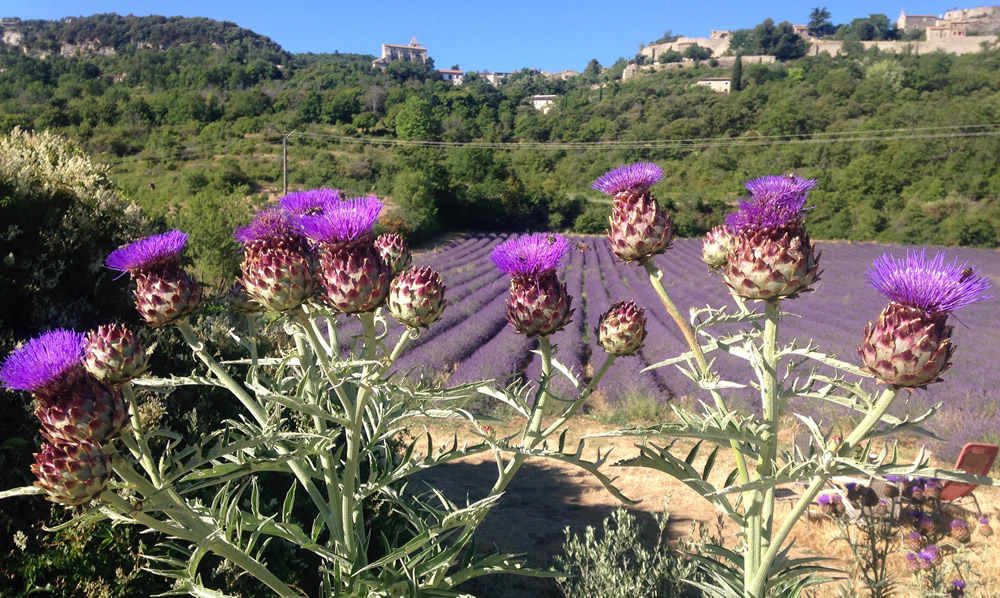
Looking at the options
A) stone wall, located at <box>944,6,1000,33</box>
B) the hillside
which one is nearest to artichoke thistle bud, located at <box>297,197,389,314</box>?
the hillside

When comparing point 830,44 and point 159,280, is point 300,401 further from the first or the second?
point 830,44

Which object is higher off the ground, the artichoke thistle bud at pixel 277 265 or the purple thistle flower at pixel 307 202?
the purple thistle flower at pixel 307 202

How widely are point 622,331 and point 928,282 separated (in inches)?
37.8

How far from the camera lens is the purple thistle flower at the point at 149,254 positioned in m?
2.29

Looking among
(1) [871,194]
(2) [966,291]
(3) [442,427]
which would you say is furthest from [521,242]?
(1) [871,194]

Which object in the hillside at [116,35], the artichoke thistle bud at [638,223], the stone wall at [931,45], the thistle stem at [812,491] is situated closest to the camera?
the thistle stem at [812,491]

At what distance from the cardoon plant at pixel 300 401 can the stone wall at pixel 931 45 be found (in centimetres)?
10013

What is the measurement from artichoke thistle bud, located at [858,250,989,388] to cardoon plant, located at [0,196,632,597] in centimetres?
81

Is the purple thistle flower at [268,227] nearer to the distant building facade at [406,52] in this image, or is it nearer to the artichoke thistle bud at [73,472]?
the artichoke thistle bud at [73,472]

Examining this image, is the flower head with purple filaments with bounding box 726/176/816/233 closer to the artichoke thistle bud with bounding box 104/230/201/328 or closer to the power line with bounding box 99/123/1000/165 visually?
the artichoke thistle bud with bounding box 104/230/201/328

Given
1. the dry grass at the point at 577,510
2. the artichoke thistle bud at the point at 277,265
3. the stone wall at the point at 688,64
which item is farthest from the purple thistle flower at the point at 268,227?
the stone wall at the point at 688,64

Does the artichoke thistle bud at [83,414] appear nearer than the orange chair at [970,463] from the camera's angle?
Yes

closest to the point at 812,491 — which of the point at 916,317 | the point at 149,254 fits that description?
the point at 916,317

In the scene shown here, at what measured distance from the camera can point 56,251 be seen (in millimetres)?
4910
